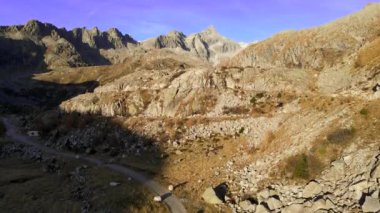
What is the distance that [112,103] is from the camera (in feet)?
336

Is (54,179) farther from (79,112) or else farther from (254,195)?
(79,112)

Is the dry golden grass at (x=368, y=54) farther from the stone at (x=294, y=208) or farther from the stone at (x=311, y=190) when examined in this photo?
the stone at (x=294, y=208)

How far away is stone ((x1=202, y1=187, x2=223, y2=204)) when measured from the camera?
5209 cm

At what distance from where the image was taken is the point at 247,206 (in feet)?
163

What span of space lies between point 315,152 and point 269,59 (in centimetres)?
8739

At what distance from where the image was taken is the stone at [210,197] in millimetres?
52094

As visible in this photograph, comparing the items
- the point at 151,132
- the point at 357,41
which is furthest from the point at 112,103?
A: the point at 357,41

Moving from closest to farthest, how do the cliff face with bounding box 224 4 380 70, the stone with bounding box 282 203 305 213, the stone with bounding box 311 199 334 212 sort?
the stone with bounding box 311 199 334 212, the stone with bounding box 282 203 305 213, the cliff face with bounding box 224 4 380 70

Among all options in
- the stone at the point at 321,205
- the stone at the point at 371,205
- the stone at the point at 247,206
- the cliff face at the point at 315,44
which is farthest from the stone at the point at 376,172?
the cliff face at the point at 315,44

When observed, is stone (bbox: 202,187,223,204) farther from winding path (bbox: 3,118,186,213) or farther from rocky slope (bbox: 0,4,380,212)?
winding path (bbox: 3,118,186,213)

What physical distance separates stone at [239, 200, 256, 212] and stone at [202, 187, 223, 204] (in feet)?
9.21

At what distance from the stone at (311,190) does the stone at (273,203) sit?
2786 millimetres

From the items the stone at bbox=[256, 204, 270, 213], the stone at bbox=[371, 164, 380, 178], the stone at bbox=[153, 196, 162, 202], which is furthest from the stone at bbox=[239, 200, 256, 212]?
the stone at bbox=[371, 164, 380, 178]

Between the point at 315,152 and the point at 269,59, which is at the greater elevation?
the point at 269,59
